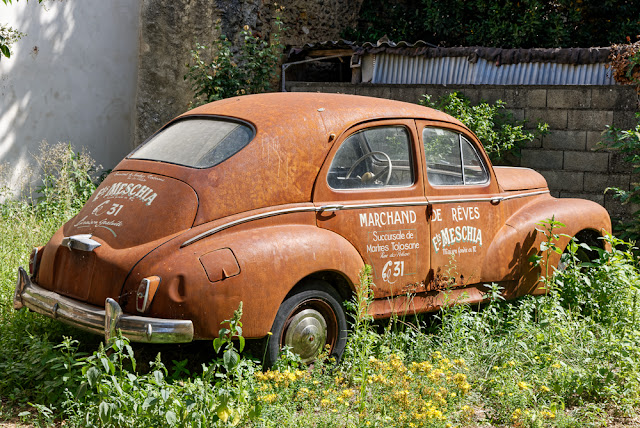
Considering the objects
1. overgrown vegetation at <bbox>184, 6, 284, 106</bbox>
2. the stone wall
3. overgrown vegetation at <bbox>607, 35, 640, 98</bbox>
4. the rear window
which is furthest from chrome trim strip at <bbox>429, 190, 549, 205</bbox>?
the stone wall

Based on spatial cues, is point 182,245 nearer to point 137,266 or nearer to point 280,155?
point 137,266

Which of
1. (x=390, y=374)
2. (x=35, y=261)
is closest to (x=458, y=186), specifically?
(x=390, y=374)

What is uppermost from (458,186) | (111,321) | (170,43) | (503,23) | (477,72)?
(503,23)

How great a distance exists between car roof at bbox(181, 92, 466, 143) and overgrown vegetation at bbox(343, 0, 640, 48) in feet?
27.1

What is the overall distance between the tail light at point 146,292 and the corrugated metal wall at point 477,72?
7423mm

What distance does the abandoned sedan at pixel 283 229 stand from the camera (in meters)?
3.69

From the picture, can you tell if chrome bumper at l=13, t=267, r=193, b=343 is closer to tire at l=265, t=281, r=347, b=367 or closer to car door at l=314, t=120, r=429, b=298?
tire at l=265, t=281, r=347, b=367

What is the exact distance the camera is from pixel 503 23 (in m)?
12.4

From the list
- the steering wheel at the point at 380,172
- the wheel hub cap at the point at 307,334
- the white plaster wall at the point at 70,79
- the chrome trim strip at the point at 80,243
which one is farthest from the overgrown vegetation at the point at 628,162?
the white plaster wall at the point at 70,79

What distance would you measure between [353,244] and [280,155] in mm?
731

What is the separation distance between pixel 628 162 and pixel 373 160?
4.47 m

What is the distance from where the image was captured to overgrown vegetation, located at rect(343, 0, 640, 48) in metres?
12.1

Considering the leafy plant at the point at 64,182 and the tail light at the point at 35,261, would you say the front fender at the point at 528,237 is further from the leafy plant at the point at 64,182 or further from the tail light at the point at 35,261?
the leafy plant at the point at 64,182

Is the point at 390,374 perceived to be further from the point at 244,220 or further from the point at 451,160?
the point at 451,160
